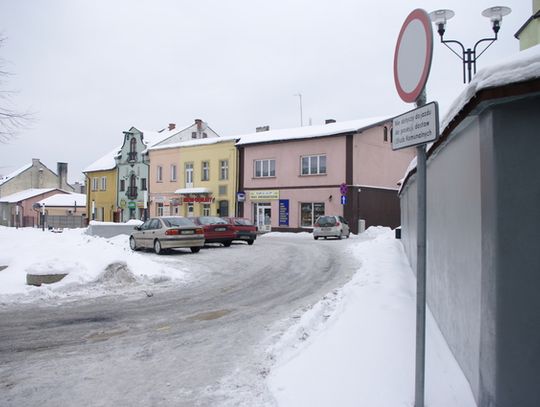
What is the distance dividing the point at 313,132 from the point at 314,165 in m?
2.47

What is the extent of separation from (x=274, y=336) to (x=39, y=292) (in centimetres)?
546

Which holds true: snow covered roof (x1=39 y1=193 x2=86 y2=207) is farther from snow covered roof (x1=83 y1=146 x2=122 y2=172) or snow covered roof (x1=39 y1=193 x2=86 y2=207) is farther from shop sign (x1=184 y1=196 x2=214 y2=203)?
shop sign (x1=184 y1=196 x2=214 y2=203)

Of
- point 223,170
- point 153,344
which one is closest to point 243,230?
point 153,344

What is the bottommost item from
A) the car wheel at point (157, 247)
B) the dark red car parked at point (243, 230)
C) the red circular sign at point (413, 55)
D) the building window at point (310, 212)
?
the car wheel at point (157, 247)

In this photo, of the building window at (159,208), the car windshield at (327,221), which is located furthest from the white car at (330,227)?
the building window at (159,208)

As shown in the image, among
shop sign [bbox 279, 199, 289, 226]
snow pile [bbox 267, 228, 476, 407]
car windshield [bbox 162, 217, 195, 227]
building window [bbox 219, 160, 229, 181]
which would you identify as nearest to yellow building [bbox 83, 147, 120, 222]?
building window [bbox 219, 160, 229, 181]

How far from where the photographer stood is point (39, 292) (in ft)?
30.6

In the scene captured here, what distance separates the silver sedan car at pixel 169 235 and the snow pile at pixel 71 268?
15.9ft

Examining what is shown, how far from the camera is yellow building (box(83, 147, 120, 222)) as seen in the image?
50625mm

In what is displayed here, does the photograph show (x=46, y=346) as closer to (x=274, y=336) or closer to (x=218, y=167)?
(x=274, y=336)

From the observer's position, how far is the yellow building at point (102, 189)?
50625 mm

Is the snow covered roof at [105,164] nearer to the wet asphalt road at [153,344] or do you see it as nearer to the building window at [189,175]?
the building window at [189,175]

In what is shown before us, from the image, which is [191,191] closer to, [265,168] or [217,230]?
[265,168]

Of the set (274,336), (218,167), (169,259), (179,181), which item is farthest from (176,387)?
(179,181)
